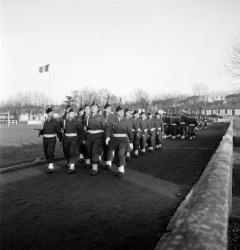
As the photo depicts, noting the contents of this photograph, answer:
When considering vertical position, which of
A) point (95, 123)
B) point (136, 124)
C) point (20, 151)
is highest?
point (95, 123)

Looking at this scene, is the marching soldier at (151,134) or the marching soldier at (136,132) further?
the marching soldier at (151,134)

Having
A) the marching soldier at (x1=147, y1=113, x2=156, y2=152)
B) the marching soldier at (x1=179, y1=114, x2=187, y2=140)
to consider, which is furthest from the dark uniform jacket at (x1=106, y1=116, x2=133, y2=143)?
the marching soldier at (x1=179, y1=114, x2=187, y2=140)

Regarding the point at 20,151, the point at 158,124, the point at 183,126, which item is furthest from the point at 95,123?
the point at 183,126

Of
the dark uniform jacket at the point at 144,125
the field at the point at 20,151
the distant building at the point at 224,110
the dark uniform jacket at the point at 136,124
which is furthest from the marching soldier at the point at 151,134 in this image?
the distant building at the point at 224,110

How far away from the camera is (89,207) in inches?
208

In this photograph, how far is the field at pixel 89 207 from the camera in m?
3.86

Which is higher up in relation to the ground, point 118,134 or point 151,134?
point 118,134

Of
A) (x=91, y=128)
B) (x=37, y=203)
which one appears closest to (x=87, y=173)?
(x=91, y=128)

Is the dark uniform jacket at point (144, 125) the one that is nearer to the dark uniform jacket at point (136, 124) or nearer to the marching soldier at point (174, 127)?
the dark uniform jacket at point (136, 124)

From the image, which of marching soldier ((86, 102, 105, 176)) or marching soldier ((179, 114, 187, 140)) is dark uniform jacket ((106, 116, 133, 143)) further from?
marching soldier ((179, 114, 187, 140))

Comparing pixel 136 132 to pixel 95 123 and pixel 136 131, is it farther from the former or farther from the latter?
pixel 95 123

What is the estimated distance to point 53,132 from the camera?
358 inches

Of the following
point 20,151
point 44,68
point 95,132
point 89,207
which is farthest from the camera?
point 44,68

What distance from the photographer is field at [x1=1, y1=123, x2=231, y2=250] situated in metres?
3.86
